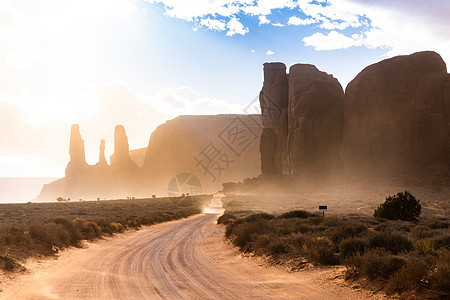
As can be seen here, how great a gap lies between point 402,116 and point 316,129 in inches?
718

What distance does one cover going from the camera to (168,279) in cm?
1055

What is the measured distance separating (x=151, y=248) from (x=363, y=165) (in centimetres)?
6645

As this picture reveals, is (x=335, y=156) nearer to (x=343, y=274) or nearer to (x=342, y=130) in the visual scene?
(x=342, y=130)

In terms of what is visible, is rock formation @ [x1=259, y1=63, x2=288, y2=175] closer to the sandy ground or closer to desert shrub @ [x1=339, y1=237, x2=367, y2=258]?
the sandy ground

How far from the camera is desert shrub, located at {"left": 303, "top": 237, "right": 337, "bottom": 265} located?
10984 mm

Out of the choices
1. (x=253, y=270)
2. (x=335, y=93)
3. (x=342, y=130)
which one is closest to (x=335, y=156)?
(x=342, y=130)

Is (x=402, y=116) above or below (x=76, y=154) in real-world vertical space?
below

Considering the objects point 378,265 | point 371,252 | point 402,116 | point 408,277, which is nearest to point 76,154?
point 402,116

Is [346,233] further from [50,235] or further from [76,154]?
[76,154]

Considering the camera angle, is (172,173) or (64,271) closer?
(64,271)

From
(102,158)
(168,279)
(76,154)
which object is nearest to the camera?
(168,279)

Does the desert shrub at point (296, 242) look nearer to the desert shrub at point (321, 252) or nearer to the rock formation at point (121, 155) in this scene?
the desert shrub at point (321, 252)

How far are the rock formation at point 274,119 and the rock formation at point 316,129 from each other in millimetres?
6933

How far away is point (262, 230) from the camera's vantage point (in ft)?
57.1
